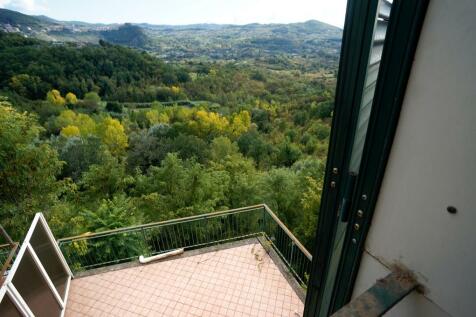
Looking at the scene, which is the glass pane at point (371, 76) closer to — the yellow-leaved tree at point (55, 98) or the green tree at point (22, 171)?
the green tree at point (22, 171)

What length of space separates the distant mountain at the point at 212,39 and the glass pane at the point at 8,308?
46.0 m

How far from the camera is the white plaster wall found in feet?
1.99

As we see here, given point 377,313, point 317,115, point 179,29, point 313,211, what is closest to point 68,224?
point 313,211

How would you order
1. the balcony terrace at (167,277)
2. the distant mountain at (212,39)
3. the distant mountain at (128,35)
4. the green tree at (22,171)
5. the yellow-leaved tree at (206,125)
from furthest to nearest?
A: the distant mountain at (128,35) < the distant mountain at (212,39) < the yellow-leaved tree at (206,125) < the green tree at (22,171) < the balcony terrace at (167,277)

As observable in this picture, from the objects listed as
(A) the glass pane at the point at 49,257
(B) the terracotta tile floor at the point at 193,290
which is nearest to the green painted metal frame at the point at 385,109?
(B) the terracotta tile floor at the point at 193,290

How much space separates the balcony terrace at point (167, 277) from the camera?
172 inches

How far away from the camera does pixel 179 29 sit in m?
147

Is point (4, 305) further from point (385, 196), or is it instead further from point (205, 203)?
point (205, 203)

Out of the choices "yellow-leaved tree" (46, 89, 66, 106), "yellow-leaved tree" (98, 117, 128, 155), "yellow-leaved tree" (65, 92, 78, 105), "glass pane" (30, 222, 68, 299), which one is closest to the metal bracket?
"glass pane" (30, 222, 68, 299)

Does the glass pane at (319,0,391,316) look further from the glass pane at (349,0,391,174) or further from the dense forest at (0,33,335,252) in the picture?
the dense forest at (0,33,335,252)

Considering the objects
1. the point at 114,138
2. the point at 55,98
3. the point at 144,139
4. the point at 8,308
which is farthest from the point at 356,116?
the point at 55,98

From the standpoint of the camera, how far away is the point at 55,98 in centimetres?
3956

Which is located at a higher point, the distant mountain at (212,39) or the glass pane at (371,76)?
the glass pane at (371,76)

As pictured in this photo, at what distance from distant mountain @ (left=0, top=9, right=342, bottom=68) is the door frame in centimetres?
4620
